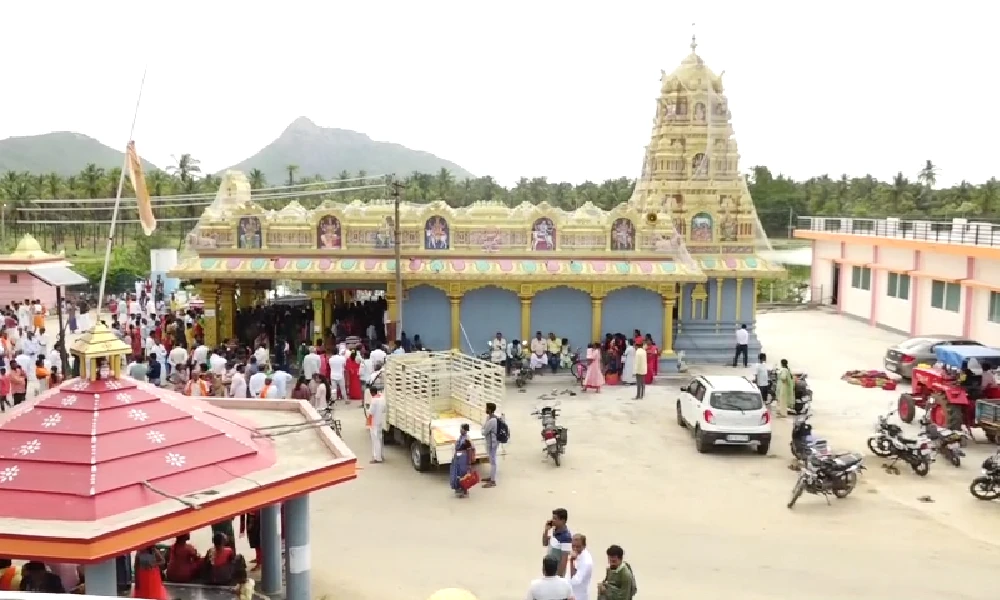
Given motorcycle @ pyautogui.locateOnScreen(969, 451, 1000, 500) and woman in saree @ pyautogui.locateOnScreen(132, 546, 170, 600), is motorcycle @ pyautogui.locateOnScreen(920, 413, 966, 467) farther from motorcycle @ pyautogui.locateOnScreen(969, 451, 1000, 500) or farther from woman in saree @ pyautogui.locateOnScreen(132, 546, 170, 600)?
woman in saree @ pyautogui.locateOnScreen(132, 546, 170, 600)

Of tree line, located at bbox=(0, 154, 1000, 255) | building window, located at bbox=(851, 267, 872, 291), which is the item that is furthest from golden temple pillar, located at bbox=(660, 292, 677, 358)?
tree line, located at bbox=(0, 154, 1000, 255)

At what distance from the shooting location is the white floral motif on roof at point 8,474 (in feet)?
22.6

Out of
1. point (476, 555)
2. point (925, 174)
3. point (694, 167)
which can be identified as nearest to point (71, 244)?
point (694, 167)

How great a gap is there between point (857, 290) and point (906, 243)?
4884 millimetres

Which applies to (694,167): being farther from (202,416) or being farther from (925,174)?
(925,174)

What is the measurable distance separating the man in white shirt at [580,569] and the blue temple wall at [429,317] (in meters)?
14.7

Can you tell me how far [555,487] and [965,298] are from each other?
18.0 metres

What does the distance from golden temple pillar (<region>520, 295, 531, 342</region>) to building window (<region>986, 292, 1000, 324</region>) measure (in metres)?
12.9

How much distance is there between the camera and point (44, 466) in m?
6.95

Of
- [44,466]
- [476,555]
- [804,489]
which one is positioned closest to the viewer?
[44,466]

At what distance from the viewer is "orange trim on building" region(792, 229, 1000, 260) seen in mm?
23922

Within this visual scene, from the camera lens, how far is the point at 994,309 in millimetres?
23969

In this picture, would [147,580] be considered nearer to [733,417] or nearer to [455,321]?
[733,417]

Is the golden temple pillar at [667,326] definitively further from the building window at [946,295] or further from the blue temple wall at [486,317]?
the building window at [946,295]
